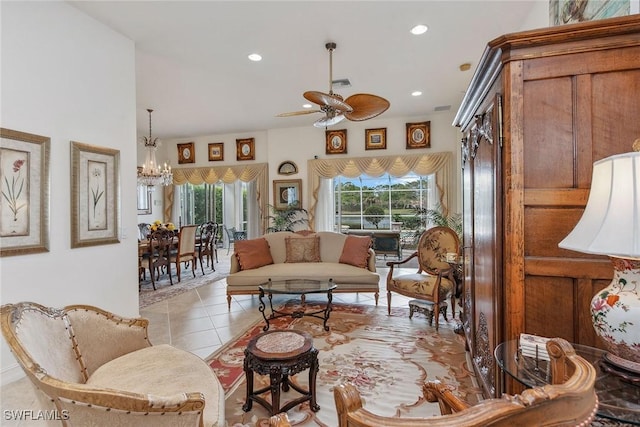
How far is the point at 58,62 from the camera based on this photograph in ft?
8.82

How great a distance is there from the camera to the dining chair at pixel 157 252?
5168 mm

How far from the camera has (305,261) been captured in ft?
15.6

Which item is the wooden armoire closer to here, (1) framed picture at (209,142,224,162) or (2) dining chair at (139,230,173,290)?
(2) dining chair at (139,230,173,290)

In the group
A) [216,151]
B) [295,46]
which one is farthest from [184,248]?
[295,46]

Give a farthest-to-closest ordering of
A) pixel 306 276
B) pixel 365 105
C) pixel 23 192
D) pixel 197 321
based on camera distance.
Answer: pixel 306 276
pixel 197 321
pixel 365 105
pixel 23 192

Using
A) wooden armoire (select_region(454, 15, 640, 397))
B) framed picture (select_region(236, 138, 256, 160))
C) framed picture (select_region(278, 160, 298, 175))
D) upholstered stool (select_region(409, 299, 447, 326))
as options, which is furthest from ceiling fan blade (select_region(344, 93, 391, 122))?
framed picture (select_region(236, 138, 256, 160))

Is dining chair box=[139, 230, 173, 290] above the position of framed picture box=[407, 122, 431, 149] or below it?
below

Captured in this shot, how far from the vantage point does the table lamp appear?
100 cm

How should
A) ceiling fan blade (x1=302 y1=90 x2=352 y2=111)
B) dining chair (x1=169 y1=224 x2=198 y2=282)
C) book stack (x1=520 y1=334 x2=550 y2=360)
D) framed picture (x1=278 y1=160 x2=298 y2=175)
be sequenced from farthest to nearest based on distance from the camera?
framed picture (x1=278 y1=160 x2=298 y2=175) < dining chair (x1=169 y1=224 x2=198 y2=282) < ceiling fan blade (x1=302 y1=90 x2=352 y2=111) < book stack (x1=520 y1=334 x2=550 y2=360)

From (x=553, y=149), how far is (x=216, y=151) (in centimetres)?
780

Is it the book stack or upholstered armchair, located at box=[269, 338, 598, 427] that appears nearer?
upholstered armchair, located at box=[269, 338, 598, 427]

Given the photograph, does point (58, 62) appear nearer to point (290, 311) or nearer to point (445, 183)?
point (290, 311)

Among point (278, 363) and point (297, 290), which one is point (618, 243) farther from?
point (297, 290)

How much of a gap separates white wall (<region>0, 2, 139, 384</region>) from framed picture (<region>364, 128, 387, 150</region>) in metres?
4.68
